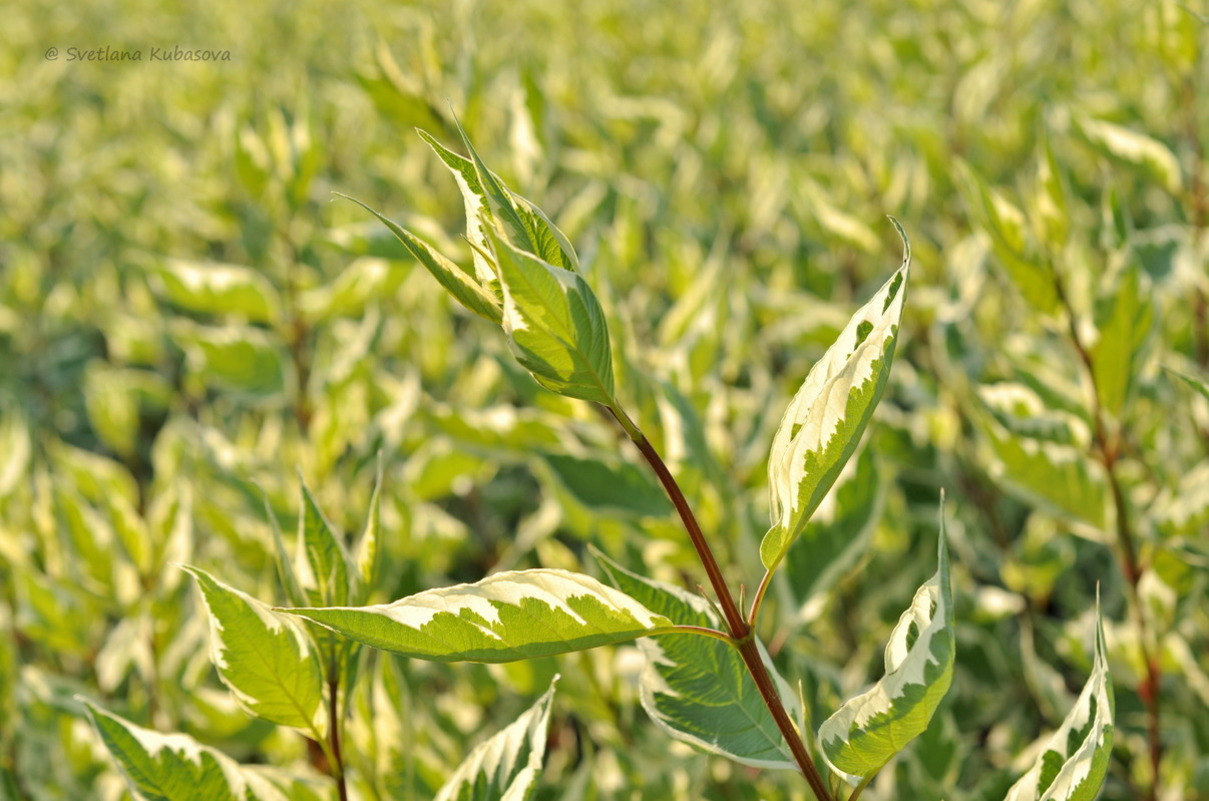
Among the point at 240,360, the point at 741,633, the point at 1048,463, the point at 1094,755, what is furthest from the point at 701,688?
the point at 240,360

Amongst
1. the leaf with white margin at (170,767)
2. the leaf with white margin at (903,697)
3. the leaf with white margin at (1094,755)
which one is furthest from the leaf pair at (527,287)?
the leaf with white margin at (170,767)

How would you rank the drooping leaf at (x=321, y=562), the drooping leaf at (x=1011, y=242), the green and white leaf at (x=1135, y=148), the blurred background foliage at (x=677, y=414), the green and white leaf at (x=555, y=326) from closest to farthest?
the green and white leaf at (x=555, y=326) < the drooping leaf at (x=321, y=562) < the drooping leaf at (x=1011, y=242) < the blurred background foliage at (x=677, y=414) < the green and white leaf at (x=1135, y=148)

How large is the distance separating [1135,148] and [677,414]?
2.91ft

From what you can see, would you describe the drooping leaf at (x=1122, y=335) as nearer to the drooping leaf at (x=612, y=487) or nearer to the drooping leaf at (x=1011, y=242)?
the drooping leaf at (x=1011, y=242)

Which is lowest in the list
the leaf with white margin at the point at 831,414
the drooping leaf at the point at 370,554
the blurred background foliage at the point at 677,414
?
the blurred background foliage at the point at 677,414

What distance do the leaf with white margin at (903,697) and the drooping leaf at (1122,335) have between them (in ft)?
2.02

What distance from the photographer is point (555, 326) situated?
543 millimetres

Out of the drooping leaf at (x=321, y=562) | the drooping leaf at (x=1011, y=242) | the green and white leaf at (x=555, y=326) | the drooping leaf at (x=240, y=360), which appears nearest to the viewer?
the green and white leaf at (x=555, y=326)

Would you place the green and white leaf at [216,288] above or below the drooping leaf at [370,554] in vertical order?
below

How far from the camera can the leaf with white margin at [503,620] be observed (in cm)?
55

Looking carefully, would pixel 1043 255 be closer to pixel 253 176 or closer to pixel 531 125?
pixel 531 125

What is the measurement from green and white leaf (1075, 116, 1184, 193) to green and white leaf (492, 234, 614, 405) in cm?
125

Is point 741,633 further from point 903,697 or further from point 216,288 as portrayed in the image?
point 216,288

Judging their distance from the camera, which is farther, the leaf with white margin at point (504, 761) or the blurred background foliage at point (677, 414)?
the blurred background foliage at point (677, 414)
